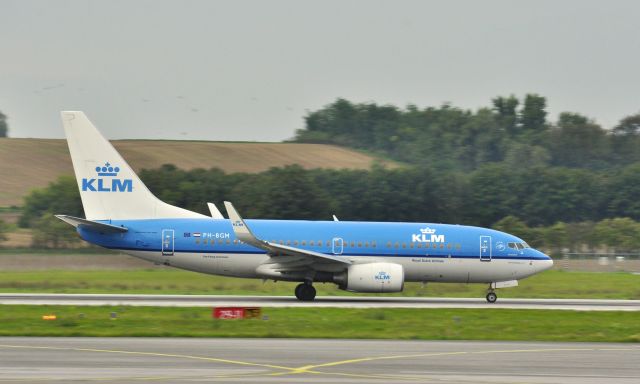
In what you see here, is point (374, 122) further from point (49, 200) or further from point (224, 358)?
point (224, 358)

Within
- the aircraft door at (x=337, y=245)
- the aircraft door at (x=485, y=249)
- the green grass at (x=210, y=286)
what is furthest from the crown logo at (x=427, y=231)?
the green grass at (x=210, y=286)

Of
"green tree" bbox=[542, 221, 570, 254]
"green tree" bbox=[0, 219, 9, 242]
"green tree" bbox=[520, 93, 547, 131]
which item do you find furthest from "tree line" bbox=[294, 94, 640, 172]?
"green tree" bbox=[0, 219, 9, 242]

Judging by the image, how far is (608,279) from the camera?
5262 cm

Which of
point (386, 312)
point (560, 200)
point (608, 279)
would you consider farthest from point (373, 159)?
point (386, 312)

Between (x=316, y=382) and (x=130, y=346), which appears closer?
(x=316, y=382)

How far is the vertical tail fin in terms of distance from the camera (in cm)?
3928

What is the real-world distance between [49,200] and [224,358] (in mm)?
56223

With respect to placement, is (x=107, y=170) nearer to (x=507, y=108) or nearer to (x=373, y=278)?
(x=373, y=278)

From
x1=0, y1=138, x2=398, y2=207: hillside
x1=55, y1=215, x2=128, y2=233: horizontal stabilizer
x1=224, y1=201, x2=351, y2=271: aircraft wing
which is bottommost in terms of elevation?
x1=224, y1=201, x2=351, y2=271: aircraft wing

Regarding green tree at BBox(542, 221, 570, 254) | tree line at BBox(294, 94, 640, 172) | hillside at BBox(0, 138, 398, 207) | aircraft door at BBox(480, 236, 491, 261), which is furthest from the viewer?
tree line at BBox(294, 94, 640, 172)

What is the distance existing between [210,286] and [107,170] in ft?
24.7

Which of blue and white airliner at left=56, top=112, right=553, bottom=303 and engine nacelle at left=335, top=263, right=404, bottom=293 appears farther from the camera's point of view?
blue and white airliner at left=56, top=112, right=553, bottom=303

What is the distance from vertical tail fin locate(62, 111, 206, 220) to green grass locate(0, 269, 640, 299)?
3.94 metres

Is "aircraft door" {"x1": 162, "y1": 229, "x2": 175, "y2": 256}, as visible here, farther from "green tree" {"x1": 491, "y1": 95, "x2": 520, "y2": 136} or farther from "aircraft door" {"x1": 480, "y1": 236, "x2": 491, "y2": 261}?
"green tree" {"x1": 491, "y1": 95, "x2": 520, "y2": 136}
